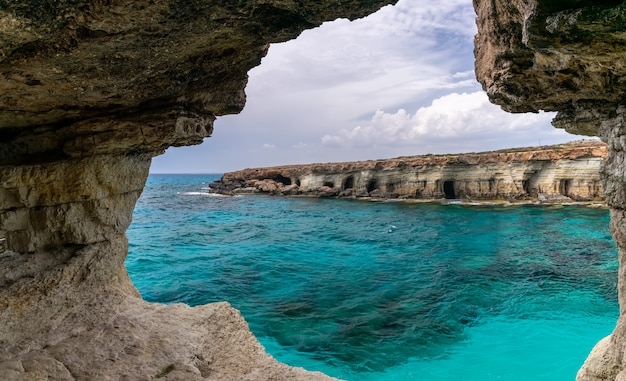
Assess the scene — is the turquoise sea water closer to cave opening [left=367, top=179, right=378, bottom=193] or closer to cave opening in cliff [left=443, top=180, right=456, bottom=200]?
cave opening in cliff [left=443, top=180, right=456, bottom=200]

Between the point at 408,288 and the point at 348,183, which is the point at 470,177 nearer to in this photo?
the point at 348,183

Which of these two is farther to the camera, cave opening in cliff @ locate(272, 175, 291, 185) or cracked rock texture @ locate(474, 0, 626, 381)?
cave opening in cliff @ locate(272, 175, 291, 185)

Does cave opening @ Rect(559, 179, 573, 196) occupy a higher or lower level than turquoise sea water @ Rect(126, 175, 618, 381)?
higher

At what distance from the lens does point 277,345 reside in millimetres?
10773

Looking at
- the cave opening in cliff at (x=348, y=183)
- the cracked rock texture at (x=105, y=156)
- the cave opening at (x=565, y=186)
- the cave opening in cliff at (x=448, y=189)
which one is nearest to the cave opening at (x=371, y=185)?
the cave opening in cliff at (x=348, y=183)

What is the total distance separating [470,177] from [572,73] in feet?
154

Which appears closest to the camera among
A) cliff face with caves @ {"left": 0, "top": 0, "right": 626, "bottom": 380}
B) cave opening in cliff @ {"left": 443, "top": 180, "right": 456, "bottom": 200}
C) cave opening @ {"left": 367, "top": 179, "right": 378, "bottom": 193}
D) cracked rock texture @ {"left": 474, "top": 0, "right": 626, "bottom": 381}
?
cracked rock texture @ {"left": 474, "top": 0, "right": 626, "bottom": 381}

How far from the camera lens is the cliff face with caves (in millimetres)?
3668

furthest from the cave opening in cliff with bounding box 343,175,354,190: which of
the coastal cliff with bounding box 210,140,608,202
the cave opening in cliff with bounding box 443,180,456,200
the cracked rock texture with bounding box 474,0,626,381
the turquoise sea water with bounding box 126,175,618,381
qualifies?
the cracked rock texture with bounding box 474,0,626,381

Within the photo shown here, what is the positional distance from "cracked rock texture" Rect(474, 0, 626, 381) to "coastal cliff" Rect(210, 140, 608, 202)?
31.9 meters

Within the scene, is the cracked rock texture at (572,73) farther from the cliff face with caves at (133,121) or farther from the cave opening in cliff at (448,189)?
the cave opening in cliff at (448,189)

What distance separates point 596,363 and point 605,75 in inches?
179

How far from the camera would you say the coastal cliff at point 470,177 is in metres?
41.2

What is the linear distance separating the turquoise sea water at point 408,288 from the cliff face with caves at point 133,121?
4.42m
